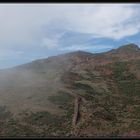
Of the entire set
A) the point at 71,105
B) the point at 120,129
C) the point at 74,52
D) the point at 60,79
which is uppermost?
the point at 74,52

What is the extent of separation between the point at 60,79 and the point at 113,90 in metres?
6.14

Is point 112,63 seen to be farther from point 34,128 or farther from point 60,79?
point 34,128

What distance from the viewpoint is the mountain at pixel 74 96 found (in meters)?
26.3

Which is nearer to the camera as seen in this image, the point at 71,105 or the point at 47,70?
the point at 71,105

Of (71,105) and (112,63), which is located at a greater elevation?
(112,63)

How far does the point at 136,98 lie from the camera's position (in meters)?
33.4

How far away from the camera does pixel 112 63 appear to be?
43.9 meters

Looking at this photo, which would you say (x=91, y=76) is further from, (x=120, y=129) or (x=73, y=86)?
(x=120, y=129)

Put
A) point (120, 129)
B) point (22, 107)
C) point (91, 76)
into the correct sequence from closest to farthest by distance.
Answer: point (120, 129) → point (22, 107) → point (91, 76)

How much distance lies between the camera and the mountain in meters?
26.3

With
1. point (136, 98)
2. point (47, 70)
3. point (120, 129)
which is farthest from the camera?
point (47, 70)

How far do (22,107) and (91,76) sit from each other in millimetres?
11718

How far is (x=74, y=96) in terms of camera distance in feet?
107

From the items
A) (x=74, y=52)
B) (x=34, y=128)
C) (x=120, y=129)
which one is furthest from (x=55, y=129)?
(x=74, y=52)
